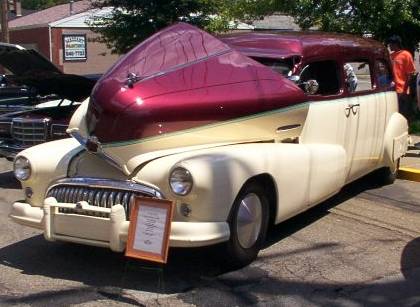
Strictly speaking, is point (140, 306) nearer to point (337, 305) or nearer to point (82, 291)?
point (82, 291)

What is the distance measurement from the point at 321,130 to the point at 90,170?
7.19 ft

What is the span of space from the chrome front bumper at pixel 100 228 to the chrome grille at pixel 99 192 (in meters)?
0.05

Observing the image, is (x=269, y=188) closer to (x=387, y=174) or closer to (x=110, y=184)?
(x=110, y=184)

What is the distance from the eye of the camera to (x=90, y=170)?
5.20 m

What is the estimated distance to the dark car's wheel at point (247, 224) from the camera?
4961mm

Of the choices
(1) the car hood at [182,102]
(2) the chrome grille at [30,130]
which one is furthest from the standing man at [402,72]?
(2) the chrome grille at [30,130]

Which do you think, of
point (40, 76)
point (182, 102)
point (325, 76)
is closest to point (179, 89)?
point (182, 102)

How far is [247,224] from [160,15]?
9950 millimetres

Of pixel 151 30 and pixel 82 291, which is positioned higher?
pixel 151 30

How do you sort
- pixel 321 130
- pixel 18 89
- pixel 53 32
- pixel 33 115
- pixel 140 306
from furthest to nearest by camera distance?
1. pixel 53 32
2. pixel 18 89
3. pixel 33 115
4. pixel 321 130
5. pixel 140 306

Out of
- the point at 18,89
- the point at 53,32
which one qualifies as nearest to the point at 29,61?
the point at 18,89

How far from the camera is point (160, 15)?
14328 mm

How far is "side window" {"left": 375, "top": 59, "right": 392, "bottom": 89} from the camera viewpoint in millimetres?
7578

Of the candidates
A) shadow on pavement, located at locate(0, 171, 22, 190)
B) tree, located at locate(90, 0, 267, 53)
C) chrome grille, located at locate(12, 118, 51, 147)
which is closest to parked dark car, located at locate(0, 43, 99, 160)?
chrome grille, located at locate(12, 118, 51, 147)
